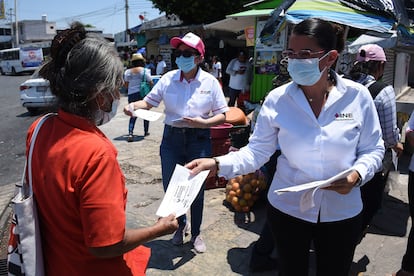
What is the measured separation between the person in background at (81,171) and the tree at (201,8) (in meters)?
16.4

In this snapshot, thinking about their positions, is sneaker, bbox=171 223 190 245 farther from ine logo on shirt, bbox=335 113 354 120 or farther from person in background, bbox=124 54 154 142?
person in background, bbox=124 54 154 142

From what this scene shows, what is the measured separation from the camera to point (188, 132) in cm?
336

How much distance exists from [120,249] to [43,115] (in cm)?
63

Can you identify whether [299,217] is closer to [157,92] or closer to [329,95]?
[329,95]

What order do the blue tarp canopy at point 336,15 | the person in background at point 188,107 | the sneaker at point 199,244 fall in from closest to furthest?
the person in background at point 188,107
the sneaker at point 199,244
the blue tarp canopy at point 336,15

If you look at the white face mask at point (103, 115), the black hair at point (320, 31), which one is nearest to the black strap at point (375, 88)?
the black hair at point (320, 31)

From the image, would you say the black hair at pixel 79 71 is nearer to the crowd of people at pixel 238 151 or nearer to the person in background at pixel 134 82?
the crowd of people at pixel 238 151

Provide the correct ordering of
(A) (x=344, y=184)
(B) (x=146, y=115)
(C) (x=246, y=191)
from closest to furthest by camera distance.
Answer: (A) (x=344, y=184), (B) (x=146, y=115), (C) (x=246, y=191)

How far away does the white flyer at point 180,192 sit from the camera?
5.64 feet

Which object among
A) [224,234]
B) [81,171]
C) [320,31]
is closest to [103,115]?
[81,171]

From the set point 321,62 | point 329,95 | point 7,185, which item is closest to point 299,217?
point 329,95

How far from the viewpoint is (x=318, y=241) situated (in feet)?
6.70

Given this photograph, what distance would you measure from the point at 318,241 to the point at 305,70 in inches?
36.4

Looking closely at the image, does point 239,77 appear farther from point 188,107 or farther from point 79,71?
point 79,71
